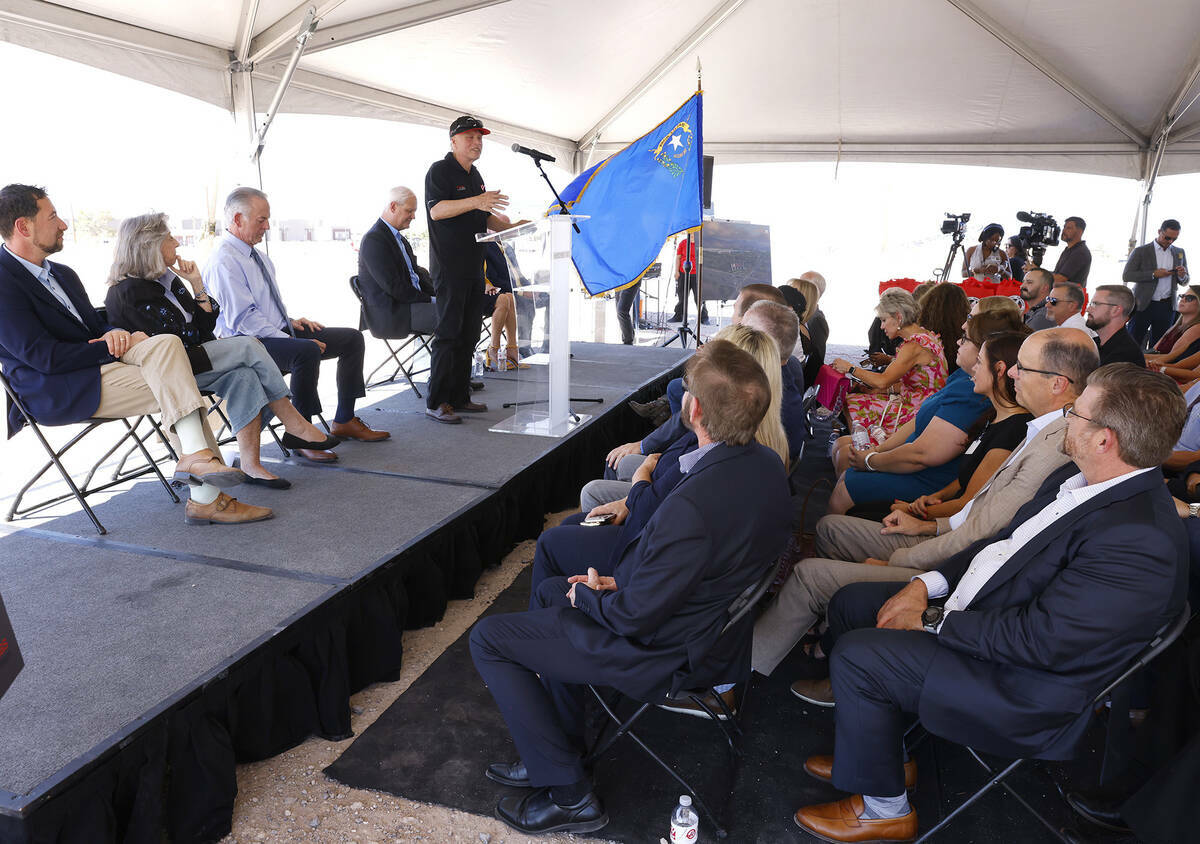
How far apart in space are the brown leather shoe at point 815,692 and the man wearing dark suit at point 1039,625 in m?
0.51

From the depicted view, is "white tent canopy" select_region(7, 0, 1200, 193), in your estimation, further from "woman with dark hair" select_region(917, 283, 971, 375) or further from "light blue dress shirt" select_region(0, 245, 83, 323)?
"woman with dark hair" select_region(917, 283, 971, 375)

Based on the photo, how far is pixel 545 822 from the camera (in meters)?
1.84

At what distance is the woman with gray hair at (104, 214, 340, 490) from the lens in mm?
3086

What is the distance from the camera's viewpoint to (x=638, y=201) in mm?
5387

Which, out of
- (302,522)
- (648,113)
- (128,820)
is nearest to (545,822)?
(128,820)

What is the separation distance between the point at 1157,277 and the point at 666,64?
5.73 metres

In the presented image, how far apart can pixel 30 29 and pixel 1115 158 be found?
35.4 ft

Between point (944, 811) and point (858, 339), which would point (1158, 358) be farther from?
point (858, 339)

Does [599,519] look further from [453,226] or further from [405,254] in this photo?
[405,254]

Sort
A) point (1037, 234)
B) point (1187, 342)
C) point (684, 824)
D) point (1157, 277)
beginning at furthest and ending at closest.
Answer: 1. point (1157, 277)
2. point (1037, 234)
3. point (1187, 342)
4. point (684, 824)

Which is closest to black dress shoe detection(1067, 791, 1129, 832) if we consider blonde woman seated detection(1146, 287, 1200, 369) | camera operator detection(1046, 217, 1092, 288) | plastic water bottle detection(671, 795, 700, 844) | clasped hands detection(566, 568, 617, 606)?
plastic water bottle detection(671, 795, 700, 844)

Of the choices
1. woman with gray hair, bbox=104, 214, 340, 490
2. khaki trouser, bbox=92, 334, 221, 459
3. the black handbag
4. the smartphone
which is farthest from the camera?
woman with gray hair, bbox=104, 214, 340, 490

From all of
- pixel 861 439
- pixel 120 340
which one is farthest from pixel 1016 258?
pixel 120 340

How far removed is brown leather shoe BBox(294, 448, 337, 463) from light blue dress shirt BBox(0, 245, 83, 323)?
1094 mm
